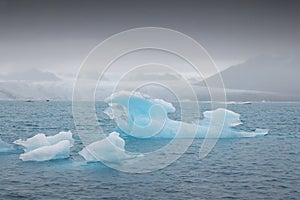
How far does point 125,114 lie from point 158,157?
36.9 ft

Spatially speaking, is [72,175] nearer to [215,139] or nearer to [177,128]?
[177,128]

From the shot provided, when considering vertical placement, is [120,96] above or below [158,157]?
above

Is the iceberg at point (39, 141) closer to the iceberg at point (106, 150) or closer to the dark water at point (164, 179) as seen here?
the dark water at point (164, 179)

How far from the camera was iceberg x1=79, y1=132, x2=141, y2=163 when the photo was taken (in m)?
32.1

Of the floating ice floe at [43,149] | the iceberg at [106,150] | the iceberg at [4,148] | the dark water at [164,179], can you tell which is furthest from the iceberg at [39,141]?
the iceberg at [4,148]

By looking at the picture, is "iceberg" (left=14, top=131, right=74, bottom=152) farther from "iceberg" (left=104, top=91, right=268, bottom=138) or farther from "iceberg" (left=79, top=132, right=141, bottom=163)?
"iceberg" (left=104, top=91, right=268, bottom=138)

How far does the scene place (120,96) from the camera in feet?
147

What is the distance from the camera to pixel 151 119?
4919cm

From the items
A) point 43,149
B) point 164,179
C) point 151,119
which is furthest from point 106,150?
point 151,119

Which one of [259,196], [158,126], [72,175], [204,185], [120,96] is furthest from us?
[158,126]

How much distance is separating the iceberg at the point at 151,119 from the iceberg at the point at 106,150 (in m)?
12.2

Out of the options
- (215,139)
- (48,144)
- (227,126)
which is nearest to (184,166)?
(48,144)

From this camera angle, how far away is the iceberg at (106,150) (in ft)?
105

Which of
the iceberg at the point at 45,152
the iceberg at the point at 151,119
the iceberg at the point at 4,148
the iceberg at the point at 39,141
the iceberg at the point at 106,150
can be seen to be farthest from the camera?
the iceberg at the point at 151,119
